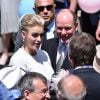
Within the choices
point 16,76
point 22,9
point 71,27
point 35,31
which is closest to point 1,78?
point 16,76

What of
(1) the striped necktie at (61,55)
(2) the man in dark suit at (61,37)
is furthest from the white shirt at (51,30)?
(1) the striped necktie at (61,55)

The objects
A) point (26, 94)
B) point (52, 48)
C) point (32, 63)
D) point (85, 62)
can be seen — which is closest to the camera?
point (26, 94)

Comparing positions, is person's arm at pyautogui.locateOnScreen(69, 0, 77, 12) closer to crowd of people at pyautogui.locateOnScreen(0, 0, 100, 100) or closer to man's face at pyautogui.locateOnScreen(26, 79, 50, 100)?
crowd of people at pyautogui.locateOnScreen(0, 0, 100, 100)

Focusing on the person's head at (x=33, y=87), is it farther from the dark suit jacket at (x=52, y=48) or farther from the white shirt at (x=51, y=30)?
the white shirt at (x=51, y=30)

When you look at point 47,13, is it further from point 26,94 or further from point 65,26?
point 26,94

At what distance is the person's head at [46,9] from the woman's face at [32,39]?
84 centimetres

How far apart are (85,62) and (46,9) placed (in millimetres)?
1647

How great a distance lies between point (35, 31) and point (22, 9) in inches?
46.9

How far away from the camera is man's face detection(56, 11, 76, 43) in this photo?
6.37 meters

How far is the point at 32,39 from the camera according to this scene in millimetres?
5898

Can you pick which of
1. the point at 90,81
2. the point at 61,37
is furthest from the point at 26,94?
the point at 61,37

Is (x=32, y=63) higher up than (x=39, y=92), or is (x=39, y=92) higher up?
(x=39, y=92)

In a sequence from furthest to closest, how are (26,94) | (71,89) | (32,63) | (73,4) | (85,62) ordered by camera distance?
(73,4) → (32,63) → (85,62) → (26,94) → (71,89)

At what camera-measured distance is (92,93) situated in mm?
5020
